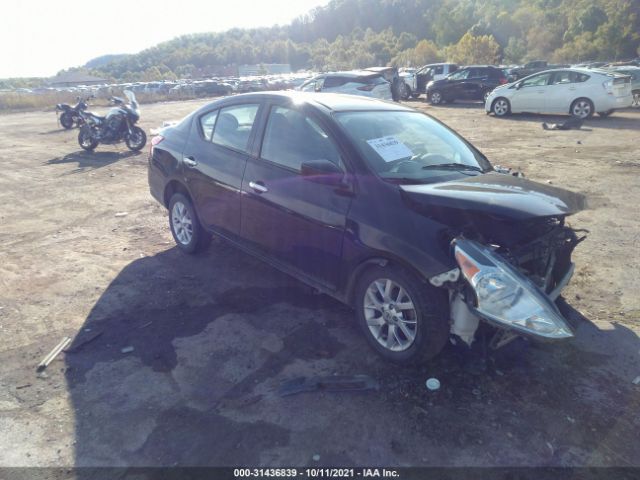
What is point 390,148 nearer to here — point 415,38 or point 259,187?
point 259,187

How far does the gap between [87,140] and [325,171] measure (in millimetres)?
10951

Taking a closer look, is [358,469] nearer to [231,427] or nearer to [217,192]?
[231,427]

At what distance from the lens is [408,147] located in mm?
3768

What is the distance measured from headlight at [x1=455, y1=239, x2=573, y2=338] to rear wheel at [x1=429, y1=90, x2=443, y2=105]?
2059cm

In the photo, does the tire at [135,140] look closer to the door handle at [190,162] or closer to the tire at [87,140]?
the tire at [87,140]

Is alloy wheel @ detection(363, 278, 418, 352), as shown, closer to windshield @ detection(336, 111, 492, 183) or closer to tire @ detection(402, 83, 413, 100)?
windshield @ detection(336, 111, 492, 183)

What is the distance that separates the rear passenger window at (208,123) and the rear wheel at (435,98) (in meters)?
18.8

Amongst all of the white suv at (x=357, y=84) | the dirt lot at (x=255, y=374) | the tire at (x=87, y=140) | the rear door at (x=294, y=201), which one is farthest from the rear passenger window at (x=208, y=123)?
the white suv at (x=357, y=84)

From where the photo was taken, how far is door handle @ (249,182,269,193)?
156 inches

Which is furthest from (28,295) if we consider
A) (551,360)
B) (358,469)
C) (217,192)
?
(551,360)

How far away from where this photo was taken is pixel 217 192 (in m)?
4.50

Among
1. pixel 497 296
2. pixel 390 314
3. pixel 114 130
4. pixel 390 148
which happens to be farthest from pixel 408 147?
pixel 114 130

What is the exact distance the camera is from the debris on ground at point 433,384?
3006 mm

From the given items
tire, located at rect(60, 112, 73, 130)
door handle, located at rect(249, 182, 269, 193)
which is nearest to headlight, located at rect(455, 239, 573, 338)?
door handle, located at rect(249, 182, 269, 193)
